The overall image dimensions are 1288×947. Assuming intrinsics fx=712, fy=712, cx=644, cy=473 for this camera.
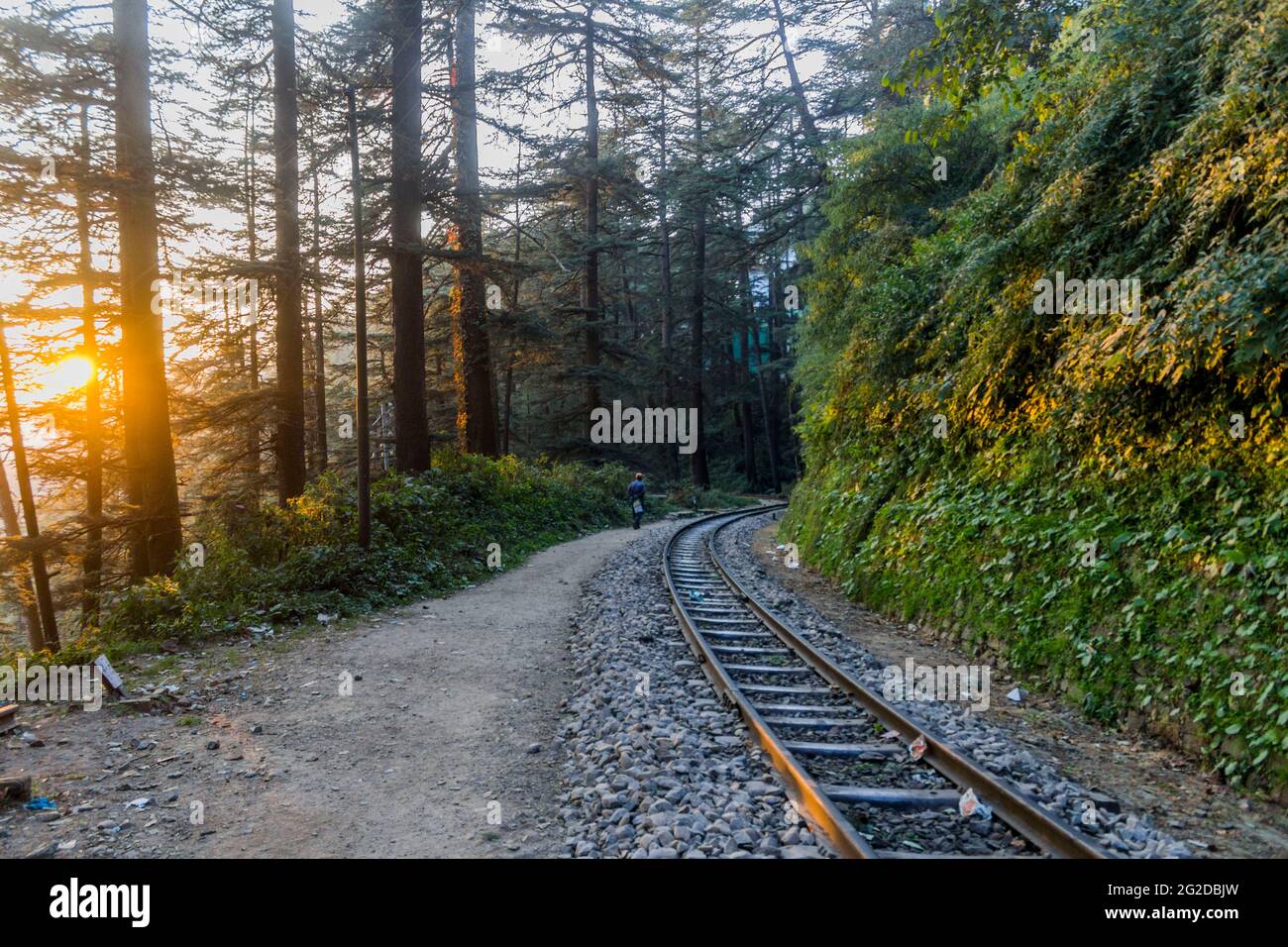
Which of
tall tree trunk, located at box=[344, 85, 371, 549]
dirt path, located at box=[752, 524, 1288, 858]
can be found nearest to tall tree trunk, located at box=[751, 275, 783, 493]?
tall tree trunk, located at box=[344, 85, 371, 549]

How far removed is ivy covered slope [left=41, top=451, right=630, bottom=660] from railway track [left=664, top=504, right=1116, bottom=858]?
622cm

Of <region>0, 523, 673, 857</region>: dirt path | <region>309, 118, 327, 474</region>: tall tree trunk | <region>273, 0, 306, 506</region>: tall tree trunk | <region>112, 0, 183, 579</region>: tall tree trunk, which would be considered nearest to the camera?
<region>0, 523, 673, 857</region>: dirt path

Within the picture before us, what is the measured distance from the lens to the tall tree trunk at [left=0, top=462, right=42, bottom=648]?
1256 centimetres

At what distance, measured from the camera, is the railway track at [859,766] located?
3875 millimetres

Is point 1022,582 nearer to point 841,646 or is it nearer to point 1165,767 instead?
point 841,646

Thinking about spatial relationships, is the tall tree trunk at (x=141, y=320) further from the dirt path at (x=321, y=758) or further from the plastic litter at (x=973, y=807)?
the plastic litter at (x=973, y=807)

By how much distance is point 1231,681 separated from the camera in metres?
5.00

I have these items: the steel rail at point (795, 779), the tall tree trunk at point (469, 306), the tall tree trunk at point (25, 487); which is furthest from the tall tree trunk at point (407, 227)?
the steel rail at point (795, 779)

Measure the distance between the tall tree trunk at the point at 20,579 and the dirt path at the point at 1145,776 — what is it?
13.8 metres

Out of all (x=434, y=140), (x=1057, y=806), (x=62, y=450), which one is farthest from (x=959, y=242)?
(x=62, y=450)

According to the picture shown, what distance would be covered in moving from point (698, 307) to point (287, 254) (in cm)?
2525

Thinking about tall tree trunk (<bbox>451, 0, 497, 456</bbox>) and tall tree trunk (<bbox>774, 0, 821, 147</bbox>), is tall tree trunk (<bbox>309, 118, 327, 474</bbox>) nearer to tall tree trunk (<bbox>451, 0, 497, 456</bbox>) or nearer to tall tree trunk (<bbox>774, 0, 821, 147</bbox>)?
tall tree trunk (<bbox>451, 0, 497, 456</bbox>)

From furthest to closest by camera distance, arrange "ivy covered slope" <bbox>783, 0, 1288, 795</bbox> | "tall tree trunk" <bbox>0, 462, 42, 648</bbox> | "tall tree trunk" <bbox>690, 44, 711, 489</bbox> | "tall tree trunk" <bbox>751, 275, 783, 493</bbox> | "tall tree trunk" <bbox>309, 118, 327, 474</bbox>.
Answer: "tall tree trunk" <bbox>751, 275, 783, 493</bbox>, "tall tree trunk" <bbox>690, 44, 711, 489</bbox>, "tall tree trunk" <bbox>309, 118, 327, 474</bbox>, "tall tree trunk" <bbox>0, 462, 42, 648</bbox>, "ivy covered slope" <bbox>783, 0, 1288, 795</bbox>
